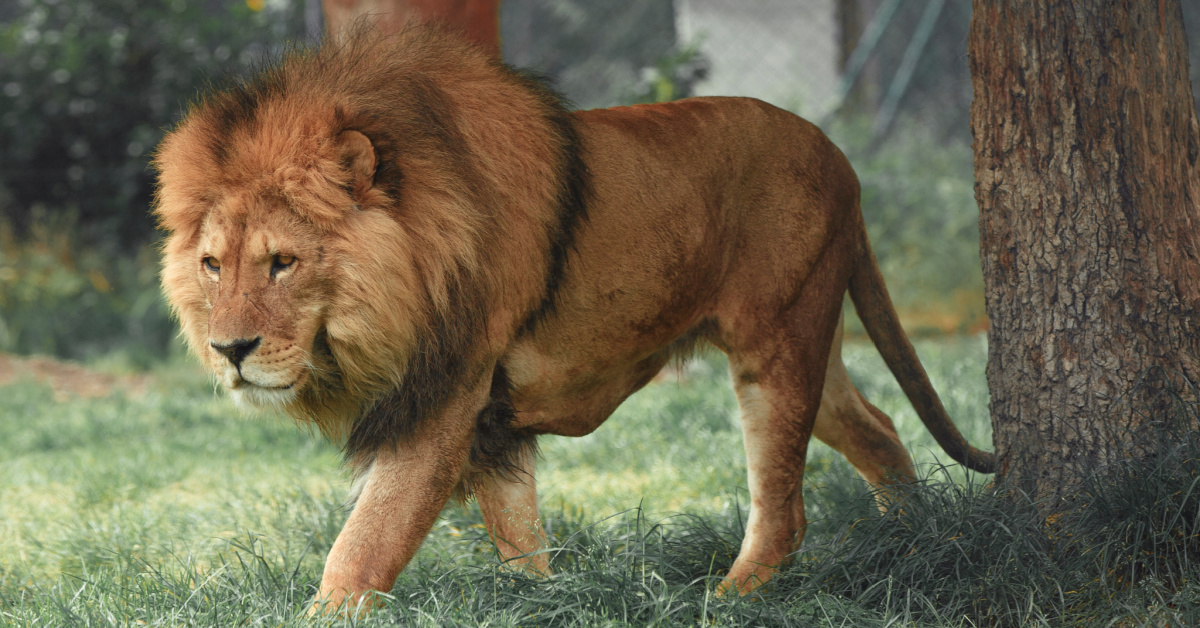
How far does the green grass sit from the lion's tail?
0.16 metres

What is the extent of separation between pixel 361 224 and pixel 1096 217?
2024mm

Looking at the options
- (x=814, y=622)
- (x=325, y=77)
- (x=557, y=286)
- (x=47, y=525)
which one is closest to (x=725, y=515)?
(x=814, y=622)

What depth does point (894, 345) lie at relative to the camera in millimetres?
3639

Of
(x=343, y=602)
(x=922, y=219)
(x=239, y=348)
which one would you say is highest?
(x=239, y=348)

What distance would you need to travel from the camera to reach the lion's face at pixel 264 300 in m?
2.43

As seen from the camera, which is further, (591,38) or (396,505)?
(591,38)

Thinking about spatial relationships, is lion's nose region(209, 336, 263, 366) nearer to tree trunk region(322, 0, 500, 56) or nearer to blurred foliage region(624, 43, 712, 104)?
tree trunk region(322, 0, 500, 56)

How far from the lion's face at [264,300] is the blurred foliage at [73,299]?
268 inches

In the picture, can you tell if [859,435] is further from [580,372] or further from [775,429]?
[580,372]

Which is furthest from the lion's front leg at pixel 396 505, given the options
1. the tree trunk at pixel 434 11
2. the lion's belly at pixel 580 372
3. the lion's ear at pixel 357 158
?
the tree trunk at pixel 434 11

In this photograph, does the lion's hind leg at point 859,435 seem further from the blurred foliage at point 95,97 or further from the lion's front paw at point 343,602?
the blurred foliage at point 95,97

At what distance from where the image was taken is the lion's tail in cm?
357

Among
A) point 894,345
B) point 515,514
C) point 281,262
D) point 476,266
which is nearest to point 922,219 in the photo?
point 894,345

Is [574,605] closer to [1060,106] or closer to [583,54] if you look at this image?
[1060,106]
